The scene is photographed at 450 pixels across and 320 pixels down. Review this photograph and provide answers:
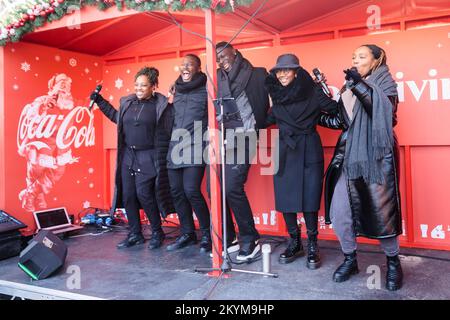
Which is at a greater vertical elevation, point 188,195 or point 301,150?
point 301,150

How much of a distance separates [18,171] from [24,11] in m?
1.73

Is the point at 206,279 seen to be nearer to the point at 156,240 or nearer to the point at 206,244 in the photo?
the point at 206,244

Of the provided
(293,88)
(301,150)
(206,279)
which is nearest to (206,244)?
(206,279)

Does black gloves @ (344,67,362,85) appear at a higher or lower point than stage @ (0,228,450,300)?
higher

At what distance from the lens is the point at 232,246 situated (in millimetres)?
4008

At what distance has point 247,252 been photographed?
3684 millimetres

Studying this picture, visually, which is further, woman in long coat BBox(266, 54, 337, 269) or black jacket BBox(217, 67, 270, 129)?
black jacket BBox(217, 67, 270, 129)

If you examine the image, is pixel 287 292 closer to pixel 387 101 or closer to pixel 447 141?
pixel 387 101

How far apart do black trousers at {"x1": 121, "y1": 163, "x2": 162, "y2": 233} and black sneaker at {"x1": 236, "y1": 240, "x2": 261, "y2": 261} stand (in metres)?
1.08

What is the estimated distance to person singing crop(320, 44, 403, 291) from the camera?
2.78 meters

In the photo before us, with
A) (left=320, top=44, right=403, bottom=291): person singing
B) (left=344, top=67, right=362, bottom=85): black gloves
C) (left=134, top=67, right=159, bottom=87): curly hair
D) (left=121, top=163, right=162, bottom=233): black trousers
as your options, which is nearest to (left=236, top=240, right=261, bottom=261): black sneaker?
(left=320, top=44, right=403, bottom=291): person singing

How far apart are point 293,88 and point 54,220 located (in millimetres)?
3283

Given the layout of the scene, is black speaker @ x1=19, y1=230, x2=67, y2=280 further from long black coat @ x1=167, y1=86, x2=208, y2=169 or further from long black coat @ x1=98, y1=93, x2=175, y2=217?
long black coat @ x1=167, y1=86, x2=208, y2=169
